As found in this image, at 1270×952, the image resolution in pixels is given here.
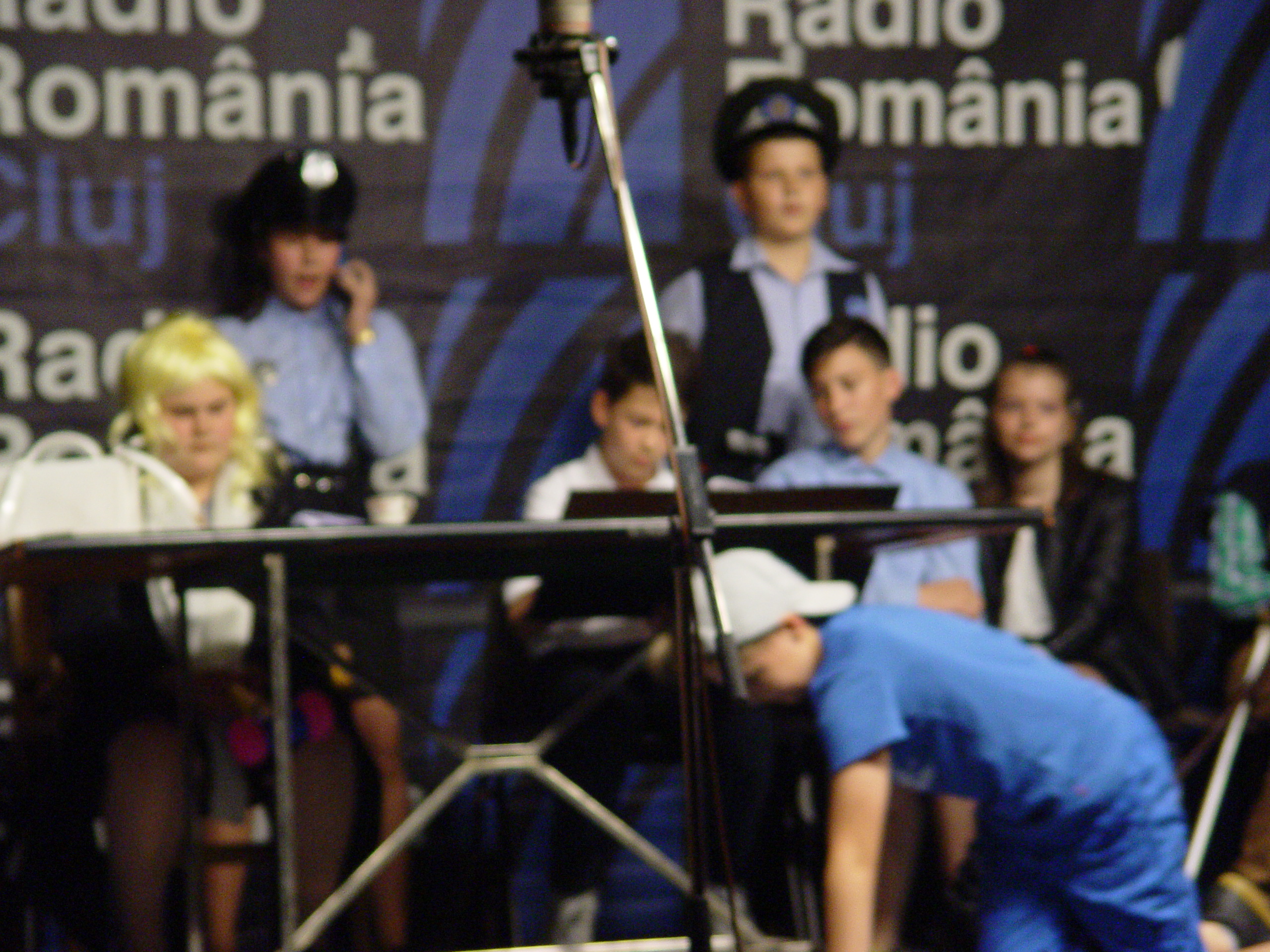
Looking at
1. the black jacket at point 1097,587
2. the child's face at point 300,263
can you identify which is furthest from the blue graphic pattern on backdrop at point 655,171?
the black jacket at point 1097,587

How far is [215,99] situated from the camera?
384 centimetres

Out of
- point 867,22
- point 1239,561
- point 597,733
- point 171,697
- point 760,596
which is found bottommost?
point 597,733

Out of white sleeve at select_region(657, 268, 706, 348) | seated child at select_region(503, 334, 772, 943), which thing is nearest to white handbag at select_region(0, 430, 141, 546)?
seated child at select_region(503, 334, 772, 943)

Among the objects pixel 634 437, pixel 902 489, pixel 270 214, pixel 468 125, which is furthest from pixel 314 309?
pixel 902 489

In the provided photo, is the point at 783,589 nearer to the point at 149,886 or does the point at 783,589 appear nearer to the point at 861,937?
the point at 861,937

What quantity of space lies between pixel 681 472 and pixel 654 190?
2.69 metres

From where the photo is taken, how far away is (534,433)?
3980mm

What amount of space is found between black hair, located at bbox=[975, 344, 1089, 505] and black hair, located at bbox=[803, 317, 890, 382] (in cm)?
47

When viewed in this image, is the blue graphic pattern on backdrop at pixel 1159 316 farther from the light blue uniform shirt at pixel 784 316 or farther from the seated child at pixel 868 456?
the seated child at pixel 868 456

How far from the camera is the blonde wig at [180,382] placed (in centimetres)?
333

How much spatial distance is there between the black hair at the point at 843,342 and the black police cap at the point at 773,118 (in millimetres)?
589

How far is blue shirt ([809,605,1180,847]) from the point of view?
2361mm

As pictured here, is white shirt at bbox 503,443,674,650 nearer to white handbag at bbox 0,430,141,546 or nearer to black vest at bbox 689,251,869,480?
black vest at bbox 689,251,869,480

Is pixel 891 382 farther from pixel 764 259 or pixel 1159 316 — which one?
pixel 1159 316
